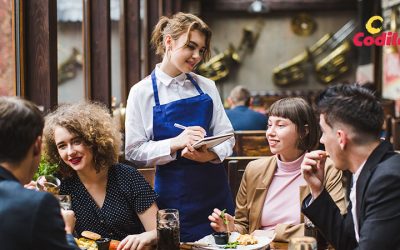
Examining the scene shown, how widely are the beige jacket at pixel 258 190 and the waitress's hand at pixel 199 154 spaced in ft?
0.60

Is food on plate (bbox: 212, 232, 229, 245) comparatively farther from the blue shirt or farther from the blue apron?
the blue shirt

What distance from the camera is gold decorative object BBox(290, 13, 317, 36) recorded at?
15195mm

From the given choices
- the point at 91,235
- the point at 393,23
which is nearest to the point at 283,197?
the point at 91,235

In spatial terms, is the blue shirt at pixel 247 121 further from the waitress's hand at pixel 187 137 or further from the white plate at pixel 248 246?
the white plate at pixel 248 246

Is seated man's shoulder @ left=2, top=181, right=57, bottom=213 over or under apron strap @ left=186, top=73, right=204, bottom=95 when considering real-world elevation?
under

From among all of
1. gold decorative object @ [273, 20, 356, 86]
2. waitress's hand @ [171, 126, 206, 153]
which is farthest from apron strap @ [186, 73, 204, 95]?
gold decorative object @ [273, 20, 356, 86]

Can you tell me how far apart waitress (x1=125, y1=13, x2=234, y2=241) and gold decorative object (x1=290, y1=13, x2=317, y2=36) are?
12678 millimetres

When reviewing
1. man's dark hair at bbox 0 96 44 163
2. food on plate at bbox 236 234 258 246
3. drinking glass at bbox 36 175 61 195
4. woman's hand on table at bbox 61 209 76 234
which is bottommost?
food on plate at bbox 236 234 258 246

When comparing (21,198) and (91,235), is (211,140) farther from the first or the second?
(21,198)

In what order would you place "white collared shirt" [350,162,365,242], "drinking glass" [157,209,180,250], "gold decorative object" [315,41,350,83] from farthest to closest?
"gold decorative object" [315,41,350,83] → "drinking glass" [157,209,180,250] → "white collared shirt" [350,162,365,242]

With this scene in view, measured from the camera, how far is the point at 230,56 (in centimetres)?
1529

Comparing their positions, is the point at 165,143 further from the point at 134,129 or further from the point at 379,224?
the point at 379,224

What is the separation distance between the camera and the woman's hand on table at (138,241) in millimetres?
2277

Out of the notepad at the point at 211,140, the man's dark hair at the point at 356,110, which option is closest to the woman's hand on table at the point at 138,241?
the notepad at the point at 211,140
